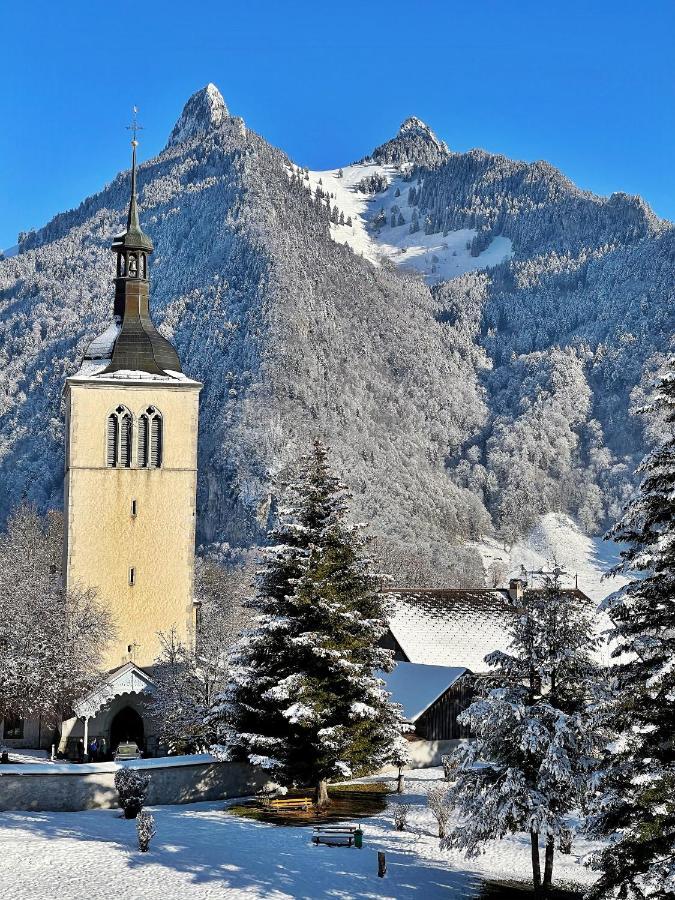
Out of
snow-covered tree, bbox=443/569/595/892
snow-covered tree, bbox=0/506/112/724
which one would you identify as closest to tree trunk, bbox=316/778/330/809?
snow-covered tree, bbox=443/569/595/892

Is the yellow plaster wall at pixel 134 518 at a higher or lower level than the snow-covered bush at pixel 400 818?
higher

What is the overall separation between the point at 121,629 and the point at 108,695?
433 cm

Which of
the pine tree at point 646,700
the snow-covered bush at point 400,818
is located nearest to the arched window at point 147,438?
the snow-covered bush at point 400,818

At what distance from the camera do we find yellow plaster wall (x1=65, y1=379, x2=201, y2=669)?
145 ft

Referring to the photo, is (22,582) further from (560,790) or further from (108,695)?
(560,790)

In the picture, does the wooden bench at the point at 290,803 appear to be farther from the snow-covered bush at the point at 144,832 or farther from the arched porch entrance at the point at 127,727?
the arched porch entrance at the point at 127,727

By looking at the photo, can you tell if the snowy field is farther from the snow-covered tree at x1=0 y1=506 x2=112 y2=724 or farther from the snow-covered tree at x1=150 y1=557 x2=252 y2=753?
the snow-covered tree at x1=0 y1=506 x2=112 y2=724

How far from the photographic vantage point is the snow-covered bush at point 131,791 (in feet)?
95.3

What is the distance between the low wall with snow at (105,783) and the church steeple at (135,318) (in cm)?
1765

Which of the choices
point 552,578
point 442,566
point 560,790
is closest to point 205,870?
point 560,790

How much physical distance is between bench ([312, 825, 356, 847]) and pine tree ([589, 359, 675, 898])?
376 inches

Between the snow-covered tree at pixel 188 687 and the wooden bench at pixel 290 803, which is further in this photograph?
the snow-covered tree at pixel 188 687

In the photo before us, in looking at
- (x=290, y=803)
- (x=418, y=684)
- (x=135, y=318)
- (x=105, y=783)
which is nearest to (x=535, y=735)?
(x=290, y=803)

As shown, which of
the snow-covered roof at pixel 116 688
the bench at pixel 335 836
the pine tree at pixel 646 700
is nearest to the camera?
the pine tree at pixel 646 700
